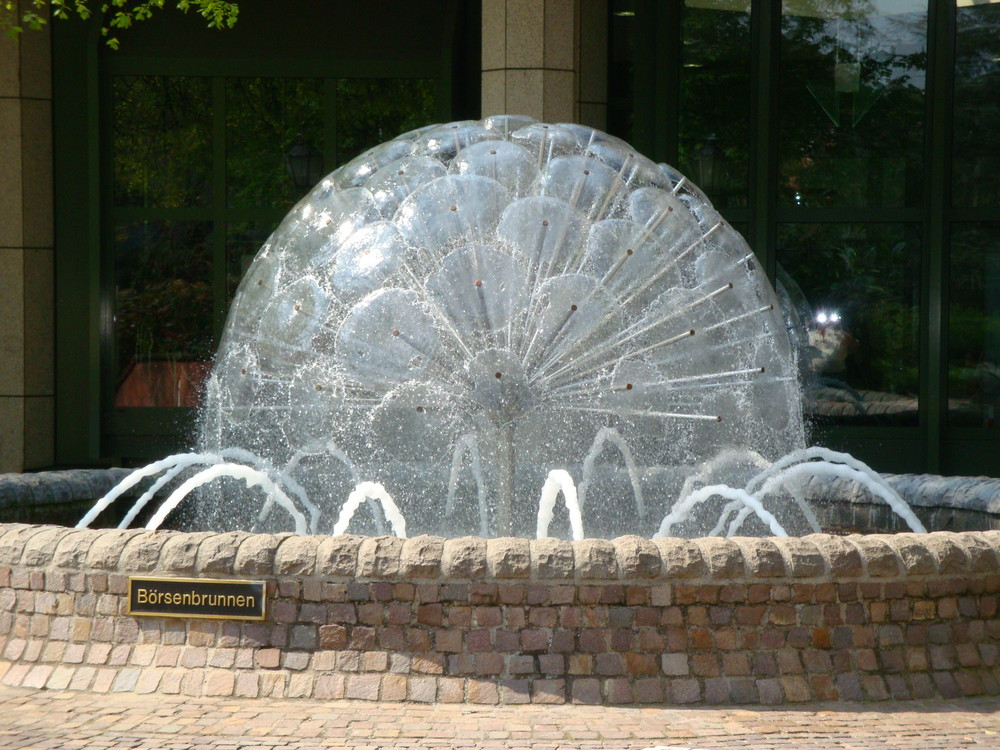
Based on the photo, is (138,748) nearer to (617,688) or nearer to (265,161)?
(617,688)

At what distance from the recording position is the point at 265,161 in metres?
14.3

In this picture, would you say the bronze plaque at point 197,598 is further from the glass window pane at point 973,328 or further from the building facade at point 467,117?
the glass window pane at point 973,328

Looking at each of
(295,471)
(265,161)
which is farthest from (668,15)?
(295,471)

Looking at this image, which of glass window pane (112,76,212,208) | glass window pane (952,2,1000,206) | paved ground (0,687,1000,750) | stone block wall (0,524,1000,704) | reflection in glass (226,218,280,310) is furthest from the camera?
glass window pane (112,76,212,208)

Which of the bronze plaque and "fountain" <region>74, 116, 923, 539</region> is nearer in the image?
A: the bronze plaque

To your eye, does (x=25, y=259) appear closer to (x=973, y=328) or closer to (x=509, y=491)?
(x=509, y=491)

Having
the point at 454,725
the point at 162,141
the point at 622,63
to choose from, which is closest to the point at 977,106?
the point at 622,63

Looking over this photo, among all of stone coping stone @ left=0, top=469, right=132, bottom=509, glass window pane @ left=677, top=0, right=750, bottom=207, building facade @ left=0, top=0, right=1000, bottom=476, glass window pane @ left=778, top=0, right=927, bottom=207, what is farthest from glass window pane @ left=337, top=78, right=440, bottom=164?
stone coping stone @ left=0, top=469, right=132, bottom=509

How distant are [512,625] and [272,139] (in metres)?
9.46

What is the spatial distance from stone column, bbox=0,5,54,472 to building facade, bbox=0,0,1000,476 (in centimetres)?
2

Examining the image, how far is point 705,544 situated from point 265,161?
9.42m

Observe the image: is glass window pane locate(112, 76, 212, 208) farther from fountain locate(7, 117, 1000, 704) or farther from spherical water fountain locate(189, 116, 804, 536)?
spherical water fountain locate(189, 116, 804, 536)

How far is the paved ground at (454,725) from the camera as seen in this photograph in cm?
535

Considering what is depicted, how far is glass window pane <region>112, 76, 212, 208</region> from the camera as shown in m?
14.3
